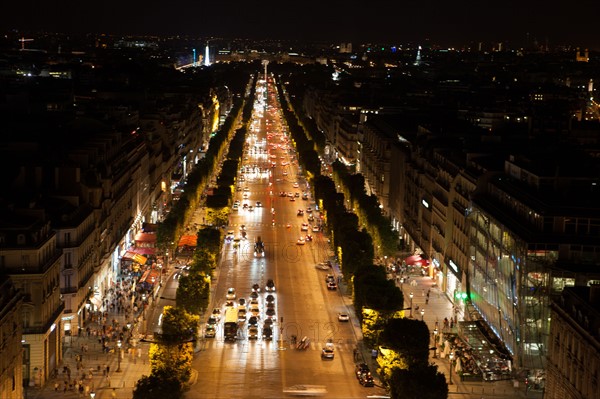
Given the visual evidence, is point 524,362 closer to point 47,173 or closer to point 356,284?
point 356,284

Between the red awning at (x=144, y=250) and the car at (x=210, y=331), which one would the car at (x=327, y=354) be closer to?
the car at (x=210, y=331)

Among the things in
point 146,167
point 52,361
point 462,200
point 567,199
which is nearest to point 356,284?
point 462,200

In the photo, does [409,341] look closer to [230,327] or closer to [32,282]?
[230,327]

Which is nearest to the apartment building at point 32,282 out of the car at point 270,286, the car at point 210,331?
the car at point 210,331

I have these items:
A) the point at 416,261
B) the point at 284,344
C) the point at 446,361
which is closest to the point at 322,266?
the point at 416,261

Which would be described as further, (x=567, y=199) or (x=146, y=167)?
(x=146, y=167)

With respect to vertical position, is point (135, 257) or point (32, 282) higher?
point (32, 282)

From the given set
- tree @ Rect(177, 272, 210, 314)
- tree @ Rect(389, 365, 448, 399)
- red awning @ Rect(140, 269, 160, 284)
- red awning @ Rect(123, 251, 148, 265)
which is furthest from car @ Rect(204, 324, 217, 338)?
red awning @ Rect(123, 251, 148, 265)
